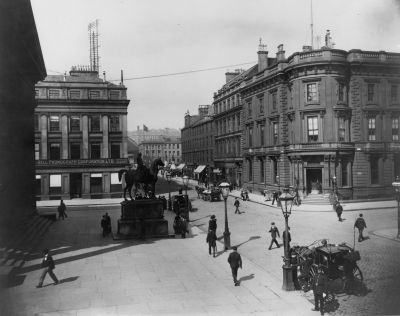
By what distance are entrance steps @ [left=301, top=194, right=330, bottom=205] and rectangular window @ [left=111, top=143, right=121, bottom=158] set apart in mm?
23145

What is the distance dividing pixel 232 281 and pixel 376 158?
30.2 meters

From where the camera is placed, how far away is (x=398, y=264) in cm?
1563

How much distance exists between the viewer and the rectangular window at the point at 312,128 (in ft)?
124

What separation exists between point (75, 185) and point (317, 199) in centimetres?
2808

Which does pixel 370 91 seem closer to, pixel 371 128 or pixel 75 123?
pixel 371 128

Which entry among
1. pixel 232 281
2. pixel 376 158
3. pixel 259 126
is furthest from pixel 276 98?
pixel 232 281

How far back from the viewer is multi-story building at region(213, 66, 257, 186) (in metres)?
56.2

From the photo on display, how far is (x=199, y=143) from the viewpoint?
260 ft

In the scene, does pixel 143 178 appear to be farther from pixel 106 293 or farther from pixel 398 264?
pixel 398 264

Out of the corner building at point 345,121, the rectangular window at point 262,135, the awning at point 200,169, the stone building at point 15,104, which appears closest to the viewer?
the stone building at point 15,104

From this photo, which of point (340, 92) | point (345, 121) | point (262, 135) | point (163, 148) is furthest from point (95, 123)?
point (163, 148)

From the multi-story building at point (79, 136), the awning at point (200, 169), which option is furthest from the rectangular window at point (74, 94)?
the awning at point (200, 169)

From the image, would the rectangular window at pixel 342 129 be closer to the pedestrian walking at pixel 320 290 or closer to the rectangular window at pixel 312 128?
the rectangular window at pixel 312 128

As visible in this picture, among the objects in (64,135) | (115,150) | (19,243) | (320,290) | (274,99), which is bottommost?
(19,243)
